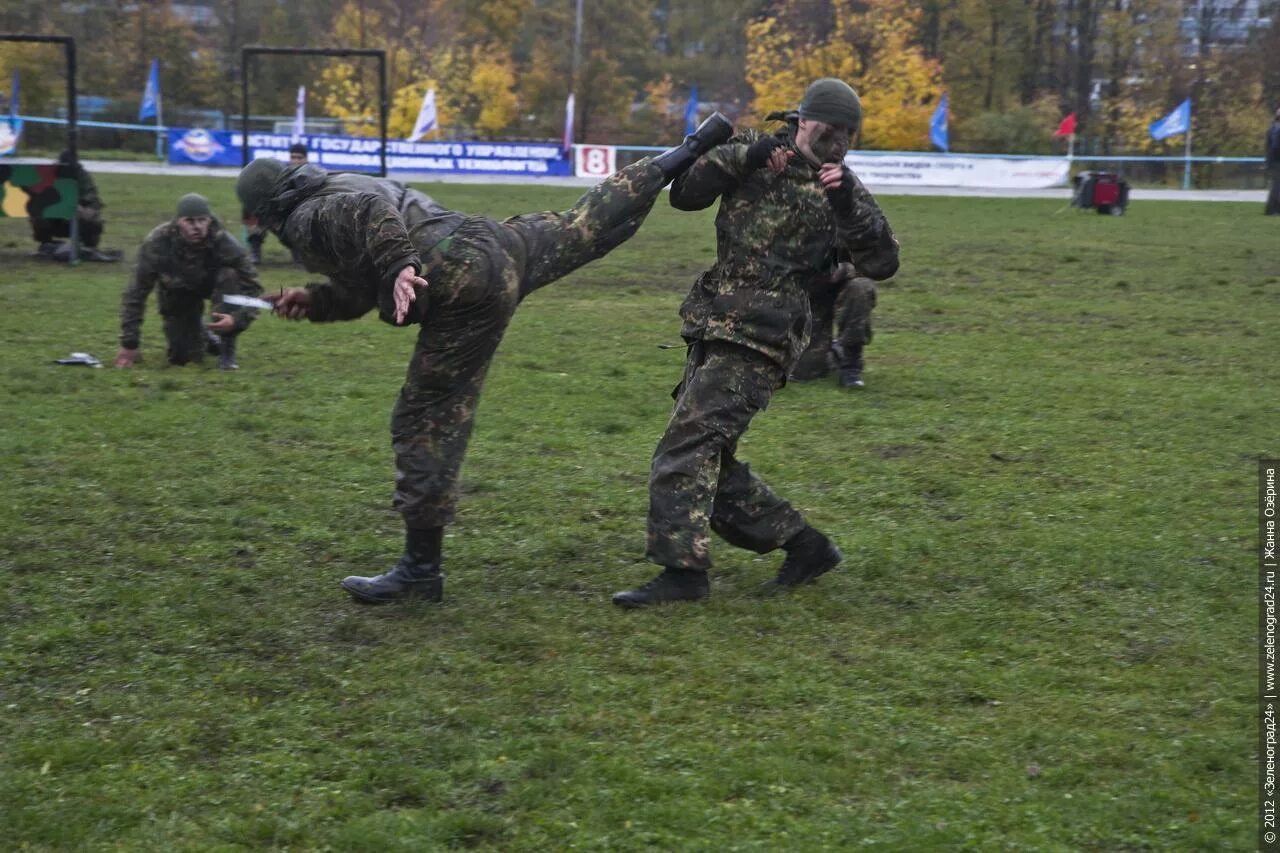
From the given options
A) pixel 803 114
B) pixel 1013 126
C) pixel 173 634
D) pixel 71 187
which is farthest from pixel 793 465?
pixel 1013 126

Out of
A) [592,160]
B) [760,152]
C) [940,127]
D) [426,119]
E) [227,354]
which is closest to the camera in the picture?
[760,152]

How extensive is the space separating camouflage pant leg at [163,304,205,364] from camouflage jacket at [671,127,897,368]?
6.74 m

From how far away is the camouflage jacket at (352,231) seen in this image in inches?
218

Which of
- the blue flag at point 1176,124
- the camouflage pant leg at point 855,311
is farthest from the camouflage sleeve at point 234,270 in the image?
the blue flag at point 1176,124

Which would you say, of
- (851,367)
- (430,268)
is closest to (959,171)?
(851,367)

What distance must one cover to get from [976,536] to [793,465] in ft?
5.48

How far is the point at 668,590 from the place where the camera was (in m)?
5.97

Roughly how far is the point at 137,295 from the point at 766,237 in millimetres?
6944

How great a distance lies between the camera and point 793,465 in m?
8.54

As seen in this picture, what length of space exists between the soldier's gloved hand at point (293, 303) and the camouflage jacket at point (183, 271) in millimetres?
5591

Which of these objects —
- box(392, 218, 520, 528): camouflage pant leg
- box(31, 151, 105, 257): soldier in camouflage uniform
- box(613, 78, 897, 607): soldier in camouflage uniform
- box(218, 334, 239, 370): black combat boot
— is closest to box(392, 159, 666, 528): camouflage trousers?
box(392, 218, 520, 528): camouflage pant leg

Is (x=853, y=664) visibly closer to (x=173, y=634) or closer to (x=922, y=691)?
(x=922, y=691)

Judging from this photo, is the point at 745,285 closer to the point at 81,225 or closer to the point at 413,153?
the point at 81,225

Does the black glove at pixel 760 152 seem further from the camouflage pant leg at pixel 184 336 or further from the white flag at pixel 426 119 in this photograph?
the white flag at pixel 426 119
